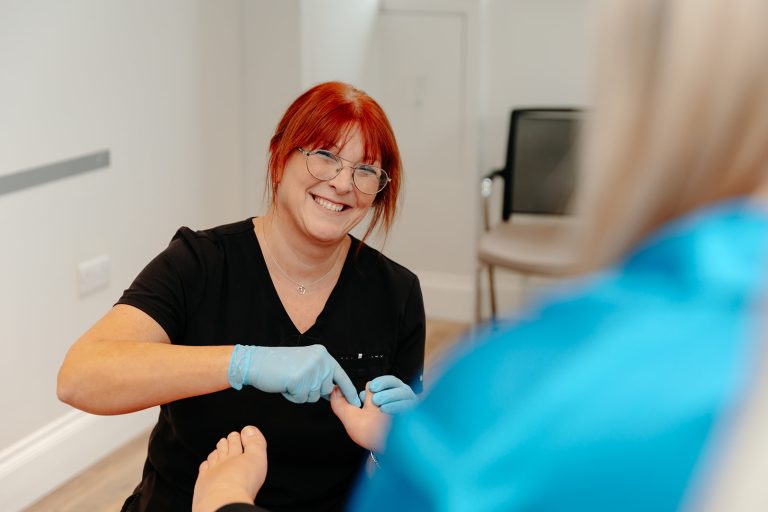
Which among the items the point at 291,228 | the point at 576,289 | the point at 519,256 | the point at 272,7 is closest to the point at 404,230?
the point at 519,256

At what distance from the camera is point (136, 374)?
166 centimetres

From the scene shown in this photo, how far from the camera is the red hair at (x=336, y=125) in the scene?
193 cm

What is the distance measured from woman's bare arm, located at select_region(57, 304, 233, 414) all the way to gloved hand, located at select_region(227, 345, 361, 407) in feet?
0.07

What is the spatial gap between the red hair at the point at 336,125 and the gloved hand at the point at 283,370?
1.50 feet

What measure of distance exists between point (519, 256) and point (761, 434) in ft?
11.3

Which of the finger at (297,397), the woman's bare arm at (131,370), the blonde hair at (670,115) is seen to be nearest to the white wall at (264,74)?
the woman's bare arm at (131,370)

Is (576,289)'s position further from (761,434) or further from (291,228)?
(291,228)

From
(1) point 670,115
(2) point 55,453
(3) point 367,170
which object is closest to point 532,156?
(2) point 55,453

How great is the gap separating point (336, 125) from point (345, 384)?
0.50 metres

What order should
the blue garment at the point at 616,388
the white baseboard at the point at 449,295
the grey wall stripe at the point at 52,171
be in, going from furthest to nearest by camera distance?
the white baseboard at the point at 449,295
the grey wall stripe at the point at 52,171
the blue garment at the point at 616,388

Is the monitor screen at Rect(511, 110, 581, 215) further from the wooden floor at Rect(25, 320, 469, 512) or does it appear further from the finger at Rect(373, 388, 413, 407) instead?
the finger at Rect(373, 388, 413, 407)

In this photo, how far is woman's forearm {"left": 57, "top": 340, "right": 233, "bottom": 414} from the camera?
164 cm

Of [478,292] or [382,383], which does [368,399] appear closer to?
[382,383]

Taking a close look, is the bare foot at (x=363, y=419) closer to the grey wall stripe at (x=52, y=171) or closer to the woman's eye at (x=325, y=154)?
the woman's eye at (x=325, y=154)
